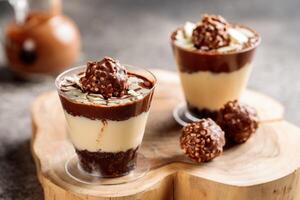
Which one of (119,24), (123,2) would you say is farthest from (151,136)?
(123,2)

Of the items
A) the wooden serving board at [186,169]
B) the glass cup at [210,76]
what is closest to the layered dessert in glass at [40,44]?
the wooden serving board at [186,169]

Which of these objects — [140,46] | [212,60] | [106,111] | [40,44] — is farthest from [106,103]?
[140,46]

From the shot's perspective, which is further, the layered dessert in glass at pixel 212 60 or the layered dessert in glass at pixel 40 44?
the layered dessert in glass at pixel 40 44

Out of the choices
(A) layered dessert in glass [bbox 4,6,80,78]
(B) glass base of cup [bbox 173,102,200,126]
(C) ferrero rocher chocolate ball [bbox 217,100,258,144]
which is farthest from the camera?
(A) layered dessert in glass [bbox 4,6,80,78]

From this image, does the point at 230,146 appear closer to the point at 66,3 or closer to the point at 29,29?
the point at 29,29

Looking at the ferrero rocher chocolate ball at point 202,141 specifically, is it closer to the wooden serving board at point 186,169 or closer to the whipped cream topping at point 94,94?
the wooden serving board at point 186,169

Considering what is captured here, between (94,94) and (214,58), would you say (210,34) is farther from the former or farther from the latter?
(94,94)

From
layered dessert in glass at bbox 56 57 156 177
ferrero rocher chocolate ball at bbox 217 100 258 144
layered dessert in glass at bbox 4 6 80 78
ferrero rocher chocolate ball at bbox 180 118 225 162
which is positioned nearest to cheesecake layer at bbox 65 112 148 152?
layered dessert in glass at bbox 56 57 156 177

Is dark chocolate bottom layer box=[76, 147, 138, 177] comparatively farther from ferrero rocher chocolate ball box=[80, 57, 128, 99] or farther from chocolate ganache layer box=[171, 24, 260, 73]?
chocolate ganache layer box=[171, 24, 260, 73]
